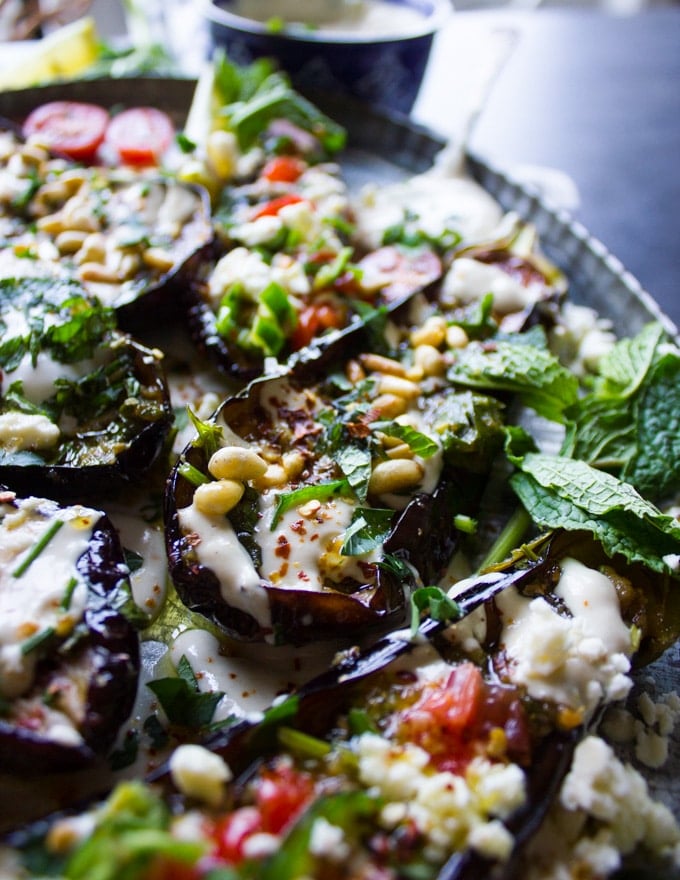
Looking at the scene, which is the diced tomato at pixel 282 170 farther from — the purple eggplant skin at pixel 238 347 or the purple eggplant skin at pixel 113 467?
the purple eggplant skin at pixel 113 467

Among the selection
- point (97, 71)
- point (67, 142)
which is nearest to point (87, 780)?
point (67, 142)

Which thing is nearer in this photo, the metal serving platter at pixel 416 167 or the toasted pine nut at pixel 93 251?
the toasted pine nut at pixel 93 251

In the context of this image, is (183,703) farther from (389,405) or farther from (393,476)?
(389,405)

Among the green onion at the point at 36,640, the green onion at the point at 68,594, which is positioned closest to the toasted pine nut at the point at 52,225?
the green onion at the point at 68,594

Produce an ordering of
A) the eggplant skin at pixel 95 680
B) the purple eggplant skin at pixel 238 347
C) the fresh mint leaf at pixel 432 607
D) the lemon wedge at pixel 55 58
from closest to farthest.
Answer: the eggplant skin at pixel 95 680, the fresh mint leaf at pixel 432 607, the purple eggplant skin at pixel 238 347, the lemon wedge at pixel 55 58

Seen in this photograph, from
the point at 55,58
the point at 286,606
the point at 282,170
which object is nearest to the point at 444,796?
the point at 286,606

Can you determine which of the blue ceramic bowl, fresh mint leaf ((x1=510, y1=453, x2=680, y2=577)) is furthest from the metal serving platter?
fresh mint leaf ((x1=510, y1=453, x2=680, y2=577))

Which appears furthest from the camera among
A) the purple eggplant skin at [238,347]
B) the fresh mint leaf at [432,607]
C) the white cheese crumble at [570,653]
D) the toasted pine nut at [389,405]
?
the purple eggplant skin at [238,347]

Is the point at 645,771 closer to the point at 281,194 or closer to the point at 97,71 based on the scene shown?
the point at 281,194
